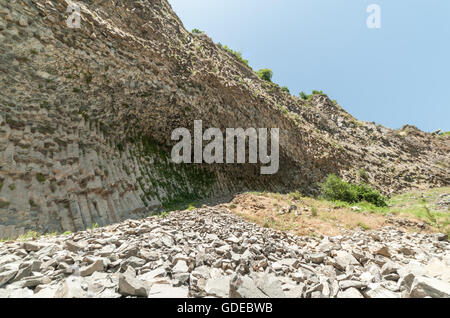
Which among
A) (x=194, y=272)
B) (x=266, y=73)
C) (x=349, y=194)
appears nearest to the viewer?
(x=194, y=272)

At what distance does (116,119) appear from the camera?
11297mm

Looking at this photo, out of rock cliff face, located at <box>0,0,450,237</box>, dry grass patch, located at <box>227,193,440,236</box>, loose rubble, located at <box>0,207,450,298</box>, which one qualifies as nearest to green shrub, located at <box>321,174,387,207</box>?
rock cliff face, located at <box>0,0,450,237</box>

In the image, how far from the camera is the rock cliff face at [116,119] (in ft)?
24.5

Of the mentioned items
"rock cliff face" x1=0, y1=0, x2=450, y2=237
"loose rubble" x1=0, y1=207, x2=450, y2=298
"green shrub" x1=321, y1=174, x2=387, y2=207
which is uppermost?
"rock cliff face" x1=0, y1=0, x2=450, y2=237

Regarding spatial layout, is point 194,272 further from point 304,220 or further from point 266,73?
point 266,73

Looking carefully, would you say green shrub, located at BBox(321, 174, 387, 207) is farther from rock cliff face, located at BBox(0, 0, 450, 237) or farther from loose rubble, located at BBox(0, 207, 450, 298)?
loose rubble, located at BBox(0, 207, 450, 298)

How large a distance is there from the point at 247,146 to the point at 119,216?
1250cm

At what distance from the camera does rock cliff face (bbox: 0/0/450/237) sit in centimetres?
747

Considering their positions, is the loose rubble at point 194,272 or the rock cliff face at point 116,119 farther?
the rock cliff face at point 116,119

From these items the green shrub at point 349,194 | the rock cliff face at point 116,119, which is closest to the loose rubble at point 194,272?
the rock cliff face at point 116,119

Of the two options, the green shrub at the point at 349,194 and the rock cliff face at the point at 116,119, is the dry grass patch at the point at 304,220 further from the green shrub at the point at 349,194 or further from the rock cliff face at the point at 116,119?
the green shrub at the point at 349,194

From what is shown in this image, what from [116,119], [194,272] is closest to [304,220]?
[194,272]

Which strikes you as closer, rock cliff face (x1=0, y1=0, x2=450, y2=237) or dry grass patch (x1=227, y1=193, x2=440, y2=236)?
dry grass patch (x1=227, y1=193, x2=440, y2=236)
